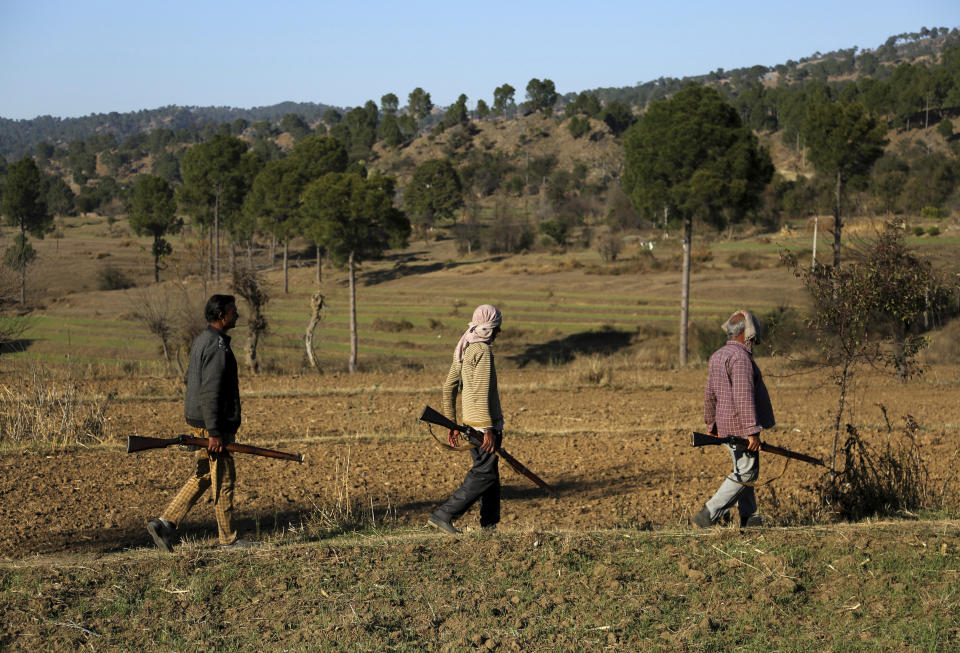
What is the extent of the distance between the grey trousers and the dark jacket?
11.6ft

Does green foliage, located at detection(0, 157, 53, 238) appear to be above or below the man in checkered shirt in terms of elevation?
above

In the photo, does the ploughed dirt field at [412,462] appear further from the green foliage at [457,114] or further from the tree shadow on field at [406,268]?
the green foliage at [457,114]

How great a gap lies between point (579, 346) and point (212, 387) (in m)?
26.6

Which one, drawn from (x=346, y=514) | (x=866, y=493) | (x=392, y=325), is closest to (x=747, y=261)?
(x=392, y=325)

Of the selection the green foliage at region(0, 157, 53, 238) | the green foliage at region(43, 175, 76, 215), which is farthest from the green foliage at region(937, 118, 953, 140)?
the green foliage at region(43, 175, 76, 215)

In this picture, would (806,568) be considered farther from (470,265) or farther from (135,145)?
(135,145)

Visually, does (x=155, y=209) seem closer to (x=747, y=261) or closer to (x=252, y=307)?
(x=747, y=261)

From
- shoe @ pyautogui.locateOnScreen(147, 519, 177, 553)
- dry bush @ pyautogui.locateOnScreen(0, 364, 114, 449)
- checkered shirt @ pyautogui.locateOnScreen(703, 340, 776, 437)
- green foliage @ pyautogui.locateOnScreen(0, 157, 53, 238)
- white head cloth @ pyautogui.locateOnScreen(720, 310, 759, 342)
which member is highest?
green foliage @ pyautogui.locateOnScreen(0, 157, 53, 238)

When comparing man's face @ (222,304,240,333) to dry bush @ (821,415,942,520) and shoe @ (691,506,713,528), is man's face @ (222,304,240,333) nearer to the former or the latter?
shoe @ (691,506,713,528)

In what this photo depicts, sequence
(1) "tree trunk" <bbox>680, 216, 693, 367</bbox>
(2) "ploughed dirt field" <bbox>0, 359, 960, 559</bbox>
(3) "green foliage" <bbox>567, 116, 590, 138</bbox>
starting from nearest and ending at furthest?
1. (2) "ploughed dirt field" <bbox>0, 359, 960, 559</bbox>
2. (1) "tree trunk" <bbox>680, 216, 693, 367</bbox>
3. (3) "green foliage" <bbox>567, 116, 590, 138</bbox>

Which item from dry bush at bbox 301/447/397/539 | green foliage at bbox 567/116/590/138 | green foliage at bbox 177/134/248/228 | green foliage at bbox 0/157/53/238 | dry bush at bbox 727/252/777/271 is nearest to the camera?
dry bush at bbox 301/447/397/539

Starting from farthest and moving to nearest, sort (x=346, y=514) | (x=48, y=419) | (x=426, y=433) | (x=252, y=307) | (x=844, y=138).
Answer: (x=844, y=138)
(x=252, y=307)
(x=426, y=433)
(x=48, y=419)
(x=346, y=514)

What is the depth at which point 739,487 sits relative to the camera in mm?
6223

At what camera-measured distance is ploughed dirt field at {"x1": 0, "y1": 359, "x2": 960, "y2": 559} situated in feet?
25.4
